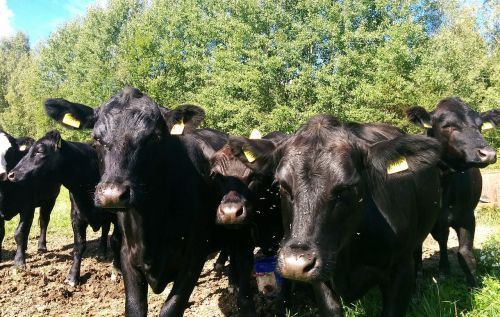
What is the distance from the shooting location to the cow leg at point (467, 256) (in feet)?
15.6

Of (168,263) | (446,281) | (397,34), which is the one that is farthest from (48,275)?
(397,34)

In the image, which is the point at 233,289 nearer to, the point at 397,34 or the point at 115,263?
the point at 115,263

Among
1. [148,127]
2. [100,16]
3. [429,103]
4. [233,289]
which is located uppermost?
[100,16]

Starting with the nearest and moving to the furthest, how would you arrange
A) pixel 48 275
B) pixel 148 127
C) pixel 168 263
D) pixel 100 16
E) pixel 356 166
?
pixel 356 166, pixel 148 127, pixel 168 263, pixel 48 275, pixel 100 16

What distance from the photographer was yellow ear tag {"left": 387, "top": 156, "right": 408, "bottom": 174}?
2.97 m

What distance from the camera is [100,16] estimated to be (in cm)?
4138

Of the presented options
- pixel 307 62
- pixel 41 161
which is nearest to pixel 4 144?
pixel 41 161

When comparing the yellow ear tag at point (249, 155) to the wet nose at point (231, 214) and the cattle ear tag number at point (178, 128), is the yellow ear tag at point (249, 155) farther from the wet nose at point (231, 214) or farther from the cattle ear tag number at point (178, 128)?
the cattle ear tag number at point (178, 128)

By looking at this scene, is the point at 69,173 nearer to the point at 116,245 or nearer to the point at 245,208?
the point at 116,245

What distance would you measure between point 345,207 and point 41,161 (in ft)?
17.7

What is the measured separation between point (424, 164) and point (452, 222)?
2.65m

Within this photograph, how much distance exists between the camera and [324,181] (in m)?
2.52

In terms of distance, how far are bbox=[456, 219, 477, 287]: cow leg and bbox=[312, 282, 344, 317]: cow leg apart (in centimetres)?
230

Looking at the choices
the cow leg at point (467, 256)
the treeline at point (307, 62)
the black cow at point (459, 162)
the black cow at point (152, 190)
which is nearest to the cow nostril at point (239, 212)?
the black cow at point (152, 190)
